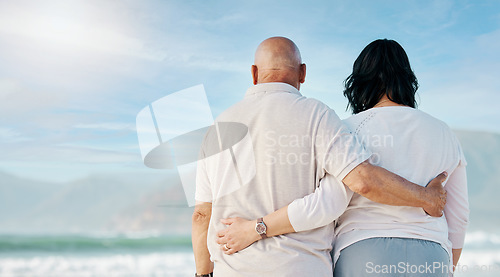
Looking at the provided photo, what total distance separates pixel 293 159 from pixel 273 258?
1.35 ft

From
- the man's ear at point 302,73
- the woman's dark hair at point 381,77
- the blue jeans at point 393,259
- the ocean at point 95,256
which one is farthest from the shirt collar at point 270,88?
the ocean at point 95,256

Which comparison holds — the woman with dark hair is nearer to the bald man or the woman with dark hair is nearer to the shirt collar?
the bald man

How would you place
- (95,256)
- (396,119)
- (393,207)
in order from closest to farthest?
(393,207) → (396,119) → (95,256)

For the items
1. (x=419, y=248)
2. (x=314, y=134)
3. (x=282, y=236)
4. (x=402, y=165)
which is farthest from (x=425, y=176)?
(x=282, y=236)

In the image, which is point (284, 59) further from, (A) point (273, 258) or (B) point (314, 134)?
(A) point (273, 258)

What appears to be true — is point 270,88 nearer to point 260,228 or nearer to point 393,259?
point 260,228

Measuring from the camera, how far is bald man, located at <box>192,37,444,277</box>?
170 cm

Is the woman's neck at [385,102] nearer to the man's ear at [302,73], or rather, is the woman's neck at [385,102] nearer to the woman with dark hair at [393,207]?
the woman with dark hair at [393,207]

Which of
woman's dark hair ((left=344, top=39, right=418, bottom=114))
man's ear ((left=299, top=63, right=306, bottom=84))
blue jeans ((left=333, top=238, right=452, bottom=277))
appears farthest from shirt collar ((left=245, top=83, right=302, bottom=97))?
blue jeans ((left=333, top=238, right=452, bottom=277))

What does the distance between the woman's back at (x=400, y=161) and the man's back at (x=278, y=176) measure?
0.15 metres

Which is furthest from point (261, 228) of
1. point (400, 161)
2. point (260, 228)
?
point (400, 161)

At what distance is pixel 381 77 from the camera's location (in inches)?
84.2

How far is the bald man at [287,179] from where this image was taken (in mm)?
1698

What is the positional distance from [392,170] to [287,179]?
49 centimetres
